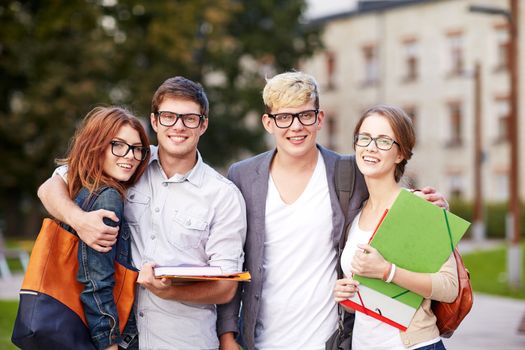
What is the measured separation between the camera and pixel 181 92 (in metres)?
4.72

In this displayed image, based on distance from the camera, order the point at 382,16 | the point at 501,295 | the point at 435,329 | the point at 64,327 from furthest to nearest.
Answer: the point at 382,16, the point at 501,295, the point at 435,329, the point at 64,327

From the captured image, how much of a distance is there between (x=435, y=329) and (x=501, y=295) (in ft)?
47.0

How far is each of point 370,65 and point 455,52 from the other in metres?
5.60

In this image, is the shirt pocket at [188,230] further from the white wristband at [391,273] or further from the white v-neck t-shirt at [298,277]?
the white wristband at [391,273]

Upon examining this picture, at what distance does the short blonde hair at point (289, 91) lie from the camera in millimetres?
4812

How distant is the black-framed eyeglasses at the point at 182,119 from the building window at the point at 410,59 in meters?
46.0

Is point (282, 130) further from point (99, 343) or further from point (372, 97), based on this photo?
point (372, 97)

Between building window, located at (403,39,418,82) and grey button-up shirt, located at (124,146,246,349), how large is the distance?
46.0 metres

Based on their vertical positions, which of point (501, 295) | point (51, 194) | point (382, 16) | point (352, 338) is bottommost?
point (501, 295)

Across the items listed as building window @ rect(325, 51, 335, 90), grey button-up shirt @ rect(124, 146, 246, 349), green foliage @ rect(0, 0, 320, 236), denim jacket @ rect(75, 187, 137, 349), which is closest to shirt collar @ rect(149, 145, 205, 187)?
grey button-up shirt @ rect(124, 146, 246, 349)

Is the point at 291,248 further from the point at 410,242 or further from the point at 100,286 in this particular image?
the point at 100,286

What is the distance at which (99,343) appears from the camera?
14.3 feet

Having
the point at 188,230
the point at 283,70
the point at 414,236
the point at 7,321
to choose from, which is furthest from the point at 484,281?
the point at 283,70

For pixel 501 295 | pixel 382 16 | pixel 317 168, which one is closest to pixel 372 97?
pixel 382 16
